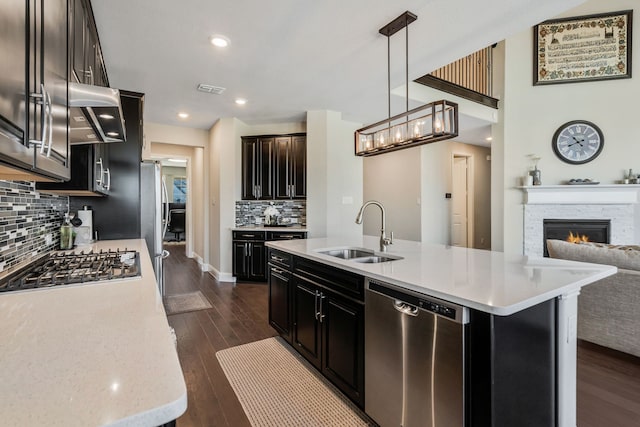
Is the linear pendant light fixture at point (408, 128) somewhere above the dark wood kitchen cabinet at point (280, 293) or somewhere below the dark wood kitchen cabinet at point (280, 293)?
above

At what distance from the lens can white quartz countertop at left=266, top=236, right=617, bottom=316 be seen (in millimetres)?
1210

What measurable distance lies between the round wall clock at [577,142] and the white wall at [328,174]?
3.40 m

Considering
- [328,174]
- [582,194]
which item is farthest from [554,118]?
[328,174]

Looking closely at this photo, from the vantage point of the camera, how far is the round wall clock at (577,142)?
16.3ft

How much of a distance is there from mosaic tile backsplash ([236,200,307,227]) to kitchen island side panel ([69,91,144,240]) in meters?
2.21

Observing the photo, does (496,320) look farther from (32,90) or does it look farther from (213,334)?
(213,334)

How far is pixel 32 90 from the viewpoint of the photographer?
2.50 ft

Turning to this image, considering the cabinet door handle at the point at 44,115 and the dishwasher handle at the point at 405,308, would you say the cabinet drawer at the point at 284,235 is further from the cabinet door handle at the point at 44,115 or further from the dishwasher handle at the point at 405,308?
the cabinet door handle at the point at 44,115

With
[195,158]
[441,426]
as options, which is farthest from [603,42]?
[195,158]

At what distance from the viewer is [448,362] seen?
1.28 meters

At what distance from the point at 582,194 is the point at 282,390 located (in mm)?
5428

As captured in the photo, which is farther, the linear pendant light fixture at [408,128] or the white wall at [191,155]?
the white wall at [191,155]

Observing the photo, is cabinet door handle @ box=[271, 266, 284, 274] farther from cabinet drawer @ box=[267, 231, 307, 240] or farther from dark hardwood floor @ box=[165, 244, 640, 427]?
cabinet drawer @ box=[267, 231, 307, 240]

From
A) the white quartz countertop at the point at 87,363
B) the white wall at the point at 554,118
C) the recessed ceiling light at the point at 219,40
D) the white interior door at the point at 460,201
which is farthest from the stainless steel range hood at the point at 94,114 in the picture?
the white interior door at the point at 460,201
